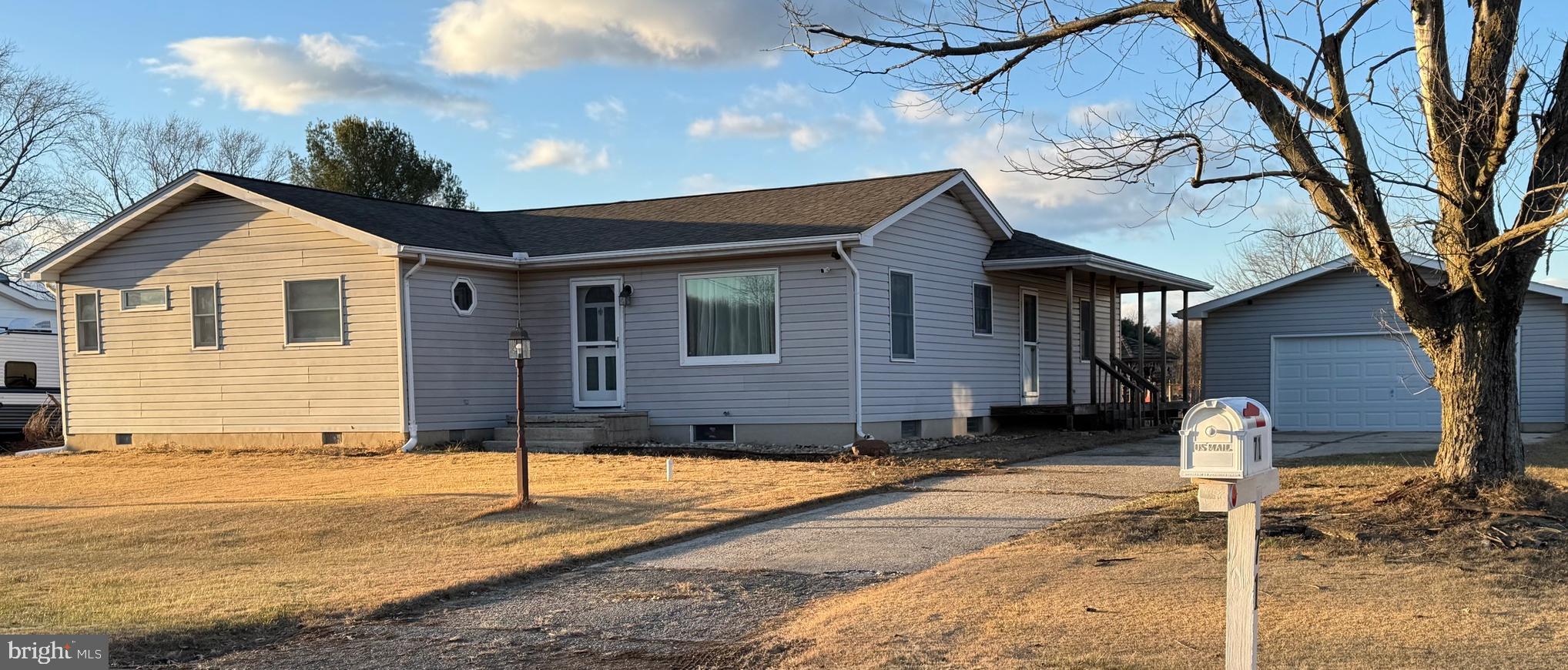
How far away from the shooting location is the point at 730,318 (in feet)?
54.2

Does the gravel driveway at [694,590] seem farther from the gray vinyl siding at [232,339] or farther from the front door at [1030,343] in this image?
the front door at [1030,343]

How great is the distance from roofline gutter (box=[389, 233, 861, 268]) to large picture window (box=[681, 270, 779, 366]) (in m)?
0.48

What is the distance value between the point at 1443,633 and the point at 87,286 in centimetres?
1911

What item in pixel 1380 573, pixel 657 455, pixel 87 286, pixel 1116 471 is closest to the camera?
pixel 1380 573

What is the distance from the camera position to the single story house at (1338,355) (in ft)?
65.8

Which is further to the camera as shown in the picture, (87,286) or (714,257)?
(87,286)

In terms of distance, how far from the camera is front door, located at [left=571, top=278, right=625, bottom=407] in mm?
17359

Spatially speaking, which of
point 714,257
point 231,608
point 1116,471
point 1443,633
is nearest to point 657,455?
point 714,257

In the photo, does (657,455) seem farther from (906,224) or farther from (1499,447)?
(1499,447)

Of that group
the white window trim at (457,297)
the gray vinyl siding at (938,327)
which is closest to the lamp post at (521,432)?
the gray vinyl siding at (938,327)

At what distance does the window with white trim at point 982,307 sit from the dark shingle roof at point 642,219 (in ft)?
7.05

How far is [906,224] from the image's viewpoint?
16.8 metres

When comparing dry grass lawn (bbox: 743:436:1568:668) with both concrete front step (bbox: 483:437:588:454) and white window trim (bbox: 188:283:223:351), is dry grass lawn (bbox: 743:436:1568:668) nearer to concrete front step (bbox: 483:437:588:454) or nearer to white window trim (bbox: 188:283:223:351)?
concrete front step (bbox: 483:437:588:454)

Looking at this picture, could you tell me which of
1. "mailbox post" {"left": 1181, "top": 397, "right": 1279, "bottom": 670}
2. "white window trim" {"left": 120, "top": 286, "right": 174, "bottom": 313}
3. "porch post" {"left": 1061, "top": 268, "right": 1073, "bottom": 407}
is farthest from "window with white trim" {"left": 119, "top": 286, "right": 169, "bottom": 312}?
"mailbox post" {"left": 1181, "top": 397, "right": 1279, "bottom": 670}
